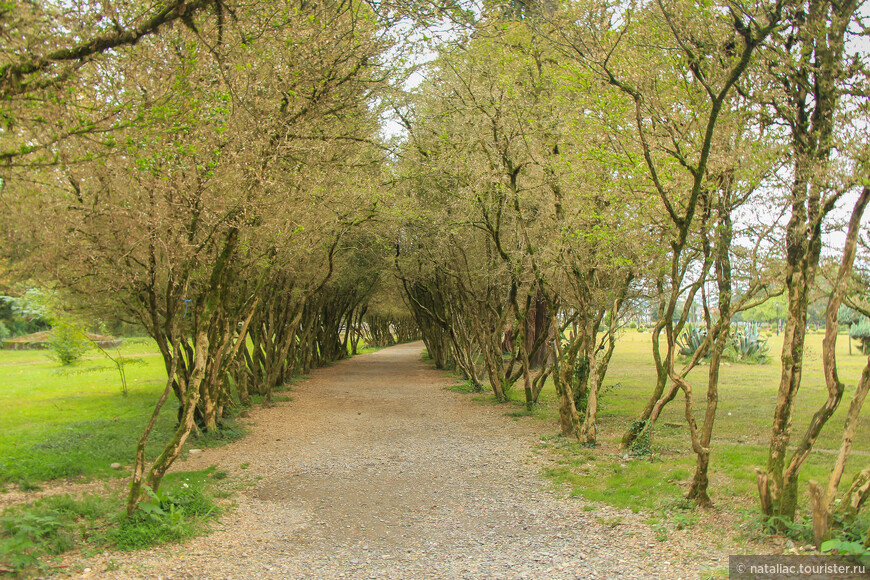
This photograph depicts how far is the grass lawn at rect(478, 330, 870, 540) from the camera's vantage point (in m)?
6.92

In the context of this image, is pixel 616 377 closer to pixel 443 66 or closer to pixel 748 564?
pixel 443 66

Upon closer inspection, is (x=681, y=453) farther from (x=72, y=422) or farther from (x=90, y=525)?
(x=72, y=422)

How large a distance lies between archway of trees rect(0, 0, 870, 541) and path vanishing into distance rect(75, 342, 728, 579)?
42.9 inches

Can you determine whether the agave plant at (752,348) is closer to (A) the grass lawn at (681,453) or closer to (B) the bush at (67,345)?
(A) the grass lawn at (681,453)

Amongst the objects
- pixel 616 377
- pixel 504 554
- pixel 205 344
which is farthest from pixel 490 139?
pixel 616 377

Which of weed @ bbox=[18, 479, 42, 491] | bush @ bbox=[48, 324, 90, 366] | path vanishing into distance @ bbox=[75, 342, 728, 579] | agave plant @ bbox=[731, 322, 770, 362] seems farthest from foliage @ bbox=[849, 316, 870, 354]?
weed @ bbox=[18, 479, 42, 491]

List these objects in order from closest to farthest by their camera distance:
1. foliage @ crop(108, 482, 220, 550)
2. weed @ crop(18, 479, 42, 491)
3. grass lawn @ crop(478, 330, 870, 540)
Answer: foliage @ crop(108, 482, 220, 550) < grass lawn @ crop(478, 330, 870, 540) < weed @ crop(18, 479, 42, 491)

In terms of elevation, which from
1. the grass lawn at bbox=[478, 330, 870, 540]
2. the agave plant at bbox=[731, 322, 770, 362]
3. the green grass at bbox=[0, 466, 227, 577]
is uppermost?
the agave plant at bbox=[731, 322, 770, 362]

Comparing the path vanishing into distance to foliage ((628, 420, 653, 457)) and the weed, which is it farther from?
the weed

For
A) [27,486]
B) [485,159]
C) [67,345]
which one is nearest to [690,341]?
[485,159]

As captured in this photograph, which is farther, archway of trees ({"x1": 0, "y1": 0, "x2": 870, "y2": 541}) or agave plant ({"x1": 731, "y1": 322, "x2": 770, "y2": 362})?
agave plant ({"x1": 731, "y1": 322, "x2": 770, "y2": 362})

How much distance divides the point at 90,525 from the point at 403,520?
2.98m

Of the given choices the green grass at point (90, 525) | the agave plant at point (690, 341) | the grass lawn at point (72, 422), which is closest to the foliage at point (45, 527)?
the green grass at point (90, 525)

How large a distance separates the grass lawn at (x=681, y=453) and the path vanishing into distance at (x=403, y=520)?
0.53m
